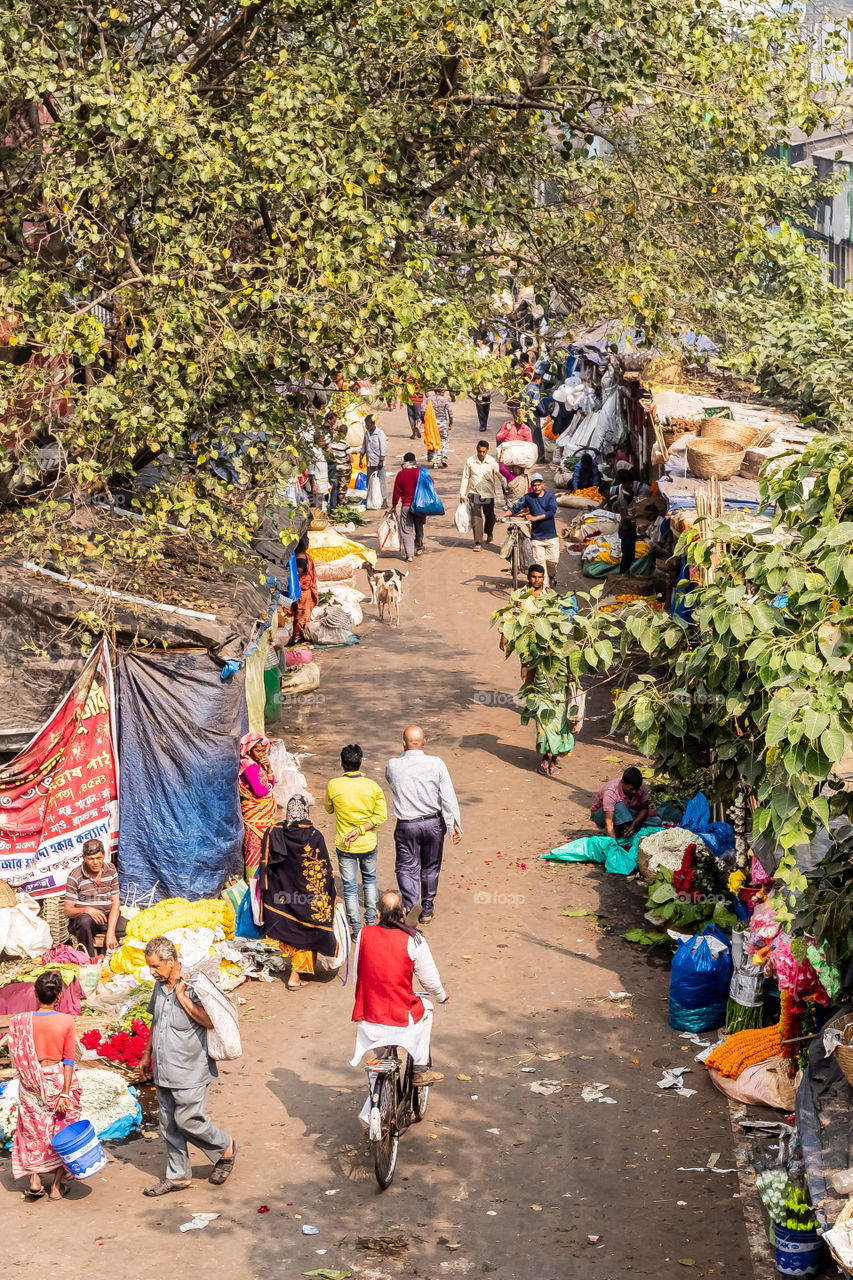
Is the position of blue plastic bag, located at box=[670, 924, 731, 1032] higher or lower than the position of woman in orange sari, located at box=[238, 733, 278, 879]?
lower

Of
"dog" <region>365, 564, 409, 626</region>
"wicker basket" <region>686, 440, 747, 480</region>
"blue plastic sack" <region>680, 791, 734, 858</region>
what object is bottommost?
"blue plastic sack" <region>680, 791, 734, 858</region>

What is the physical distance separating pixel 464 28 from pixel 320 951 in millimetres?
6753

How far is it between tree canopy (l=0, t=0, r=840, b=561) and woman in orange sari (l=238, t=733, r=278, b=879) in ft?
5.82

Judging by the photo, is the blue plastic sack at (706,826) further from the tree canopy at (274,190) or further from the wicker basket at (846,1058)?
the tree canopy at (274,190)

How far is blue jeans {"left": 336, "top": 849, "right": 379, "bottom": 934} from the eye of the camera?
973cm

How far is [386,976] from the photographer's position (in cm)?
719

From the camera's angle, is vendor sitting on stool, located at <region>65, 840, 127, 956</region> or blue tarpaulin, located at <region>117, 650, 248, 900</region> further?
blue tarpaulin, located at <region>117, 650, 248, 900</region>

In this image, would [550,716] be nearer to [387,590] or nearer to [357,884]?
[357,884]

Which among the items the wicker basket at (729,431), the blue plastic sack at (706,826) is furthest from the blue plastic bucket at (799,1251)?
the wicker basket at (729,431)

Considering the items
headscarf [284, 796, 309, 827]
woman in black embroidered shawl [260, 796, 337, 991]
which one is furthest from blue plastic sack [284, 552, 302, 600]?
woman in black embroidered shawl [260, 796, 337, 991]

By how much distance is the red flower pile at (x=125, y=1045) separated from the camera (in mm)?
8344

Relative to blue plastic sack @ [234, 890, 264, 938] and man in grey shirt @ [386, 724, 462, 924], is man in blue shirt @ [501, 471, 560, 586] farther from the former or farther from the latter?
blue plastic sack @ [234, 890, 264, 938]

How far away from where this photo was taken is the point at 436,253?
12094mm

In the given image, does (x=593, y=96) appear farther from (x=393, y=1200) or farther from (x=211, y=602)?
(x=393, y=1200)
